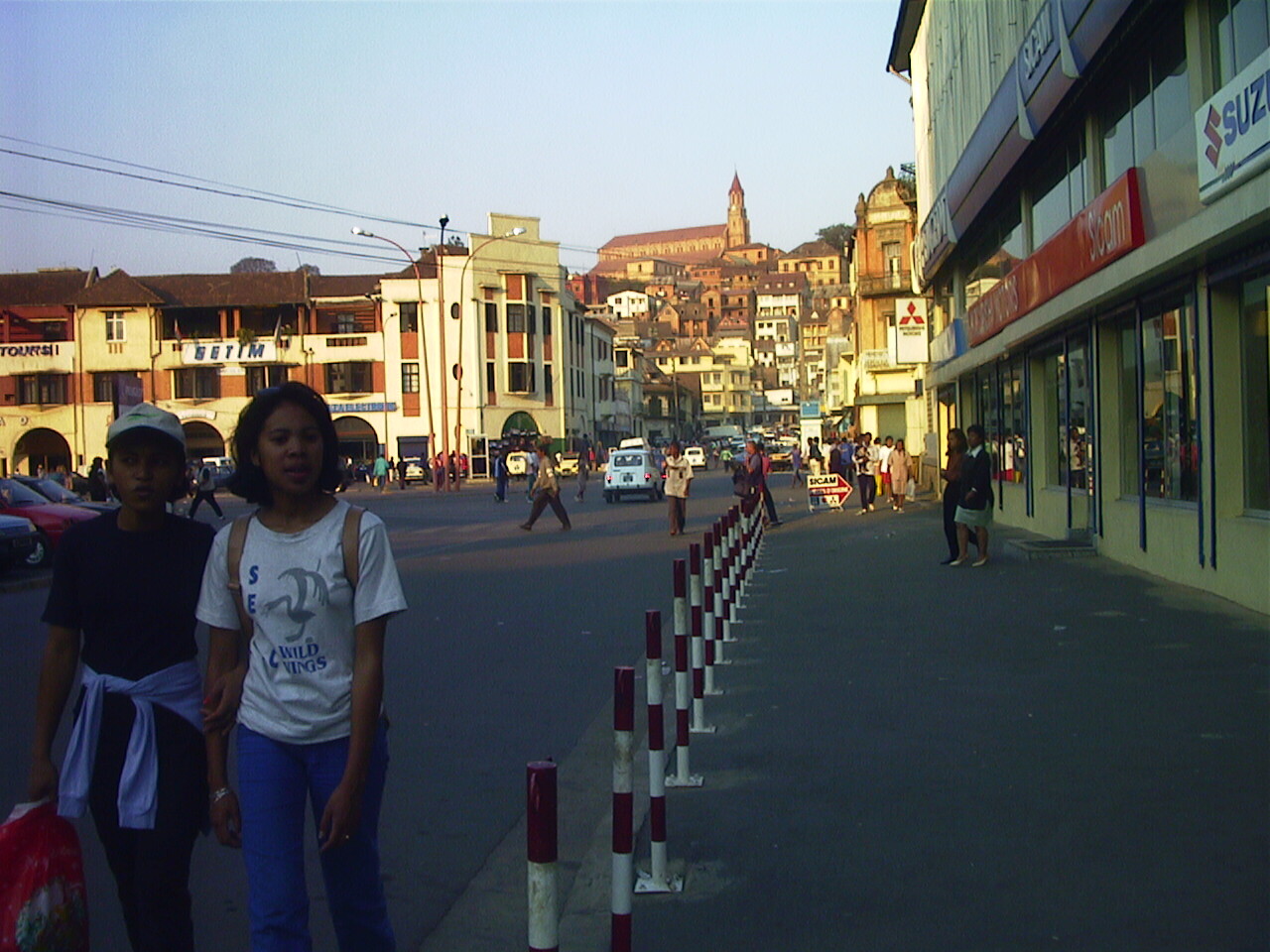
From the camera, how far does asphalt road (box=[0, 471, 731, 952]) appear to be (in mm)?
5422

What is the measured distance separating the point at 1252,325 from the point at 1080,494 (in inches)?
290

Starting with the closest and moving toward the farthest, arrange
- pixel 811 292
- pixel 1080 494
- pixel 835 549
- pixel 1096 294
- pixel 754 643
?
pixel 754 643, pixel 1096 294, pixel 1080 494, pixel 835 549, pixel 811 292

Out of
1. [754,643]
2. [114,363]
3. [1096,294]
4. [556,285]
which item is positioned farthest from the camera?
[556,285]

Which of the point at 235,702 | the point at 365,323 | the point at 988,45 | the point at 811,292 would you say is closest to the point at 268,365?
the point at 365,323

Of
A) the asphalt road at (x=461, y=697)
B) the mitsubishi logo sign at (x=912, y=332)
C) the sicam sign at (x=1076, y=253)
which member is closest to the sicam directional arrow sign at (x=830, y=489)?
the mitsubishi logo sign at (x=912, y=332)

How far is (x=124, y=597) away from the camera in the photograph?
384cm

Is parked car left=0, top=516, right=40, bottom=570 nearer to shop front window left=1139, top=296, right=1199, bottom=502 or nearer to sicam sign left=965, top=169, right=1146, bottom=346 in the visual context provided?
sicam sign left=965, top=169, right=1146, bottom=346

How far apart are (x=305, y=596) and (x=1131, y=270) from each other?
1164 cm

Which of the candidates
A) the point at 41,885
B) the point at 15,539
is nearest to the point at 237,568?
the point at 41,885

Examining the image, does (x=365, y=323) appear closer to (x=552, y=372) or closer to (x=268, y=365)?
(x=268, y=365)

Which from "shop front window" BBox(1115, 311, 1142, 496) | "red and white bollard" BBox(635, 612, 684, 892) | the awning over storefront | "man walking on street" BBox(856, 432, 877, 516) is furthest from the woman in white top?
the awning over storefront

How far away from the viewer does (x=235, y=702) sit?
3645 mm

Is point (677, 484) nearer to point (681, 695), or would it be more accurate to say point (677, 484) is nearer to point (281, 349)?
point (681, 695)

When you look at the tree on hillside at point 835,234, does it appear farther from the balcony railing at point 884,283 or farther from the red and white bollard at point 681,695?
the red and white bollard at point 681,695
